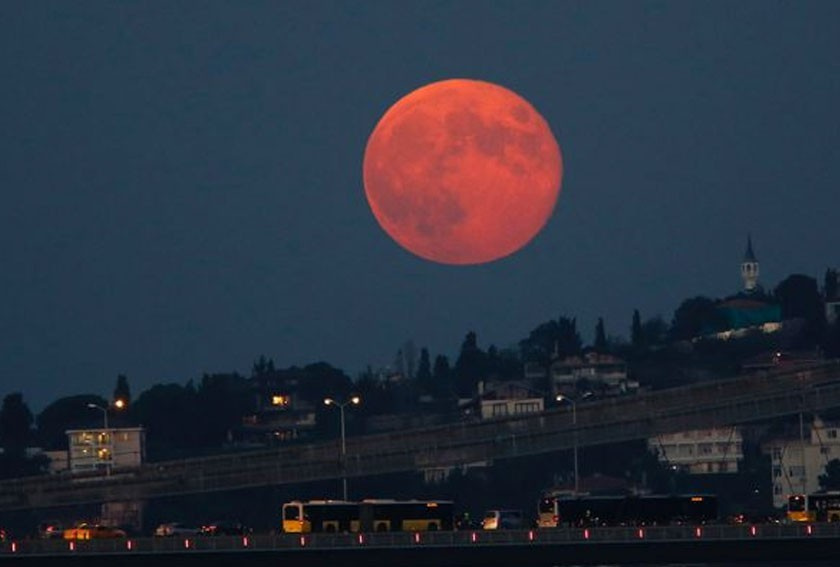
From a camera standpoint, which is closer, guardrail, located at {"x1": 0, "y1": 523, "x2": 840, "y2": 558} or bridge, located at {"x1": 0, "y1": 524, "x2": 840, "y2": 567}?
bridge, located at {"x1": 0, "y1": 524, "x2": 840, "y2": 567}

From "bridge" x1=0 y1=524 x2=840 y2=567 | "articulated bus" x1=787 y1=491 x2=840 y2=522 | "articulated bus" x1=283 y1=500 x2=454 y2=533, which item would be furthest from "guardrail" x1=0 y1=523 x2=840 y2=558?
"articulated bus" x1=787 y1=491 x2=840 y2=522

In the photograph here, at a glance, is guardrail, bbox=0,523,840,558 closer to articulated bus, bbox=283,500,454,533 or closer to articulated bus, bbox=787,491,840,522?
articulated bus, bbox=283,500,454,533

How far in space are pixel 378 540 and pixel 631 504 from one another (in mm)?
30891

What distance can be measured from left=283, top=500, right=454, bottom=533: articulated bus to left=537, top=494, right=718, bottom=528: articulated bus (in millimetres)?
8097

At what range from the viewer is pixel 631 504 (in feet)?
646

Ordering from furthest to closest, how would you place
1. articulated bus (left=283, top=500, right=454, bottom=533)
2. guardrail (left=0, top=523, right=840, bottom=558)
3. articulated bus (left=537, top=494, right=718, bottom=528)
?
articulated bus (left=537, top=494, right=718, bottom=528) → articulated bus (left=283, top=500, right=454, bottom=533) → guardrail (left=0, top=523, right=840, bottom=558)

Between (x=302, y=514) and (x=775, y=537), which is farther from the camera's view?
(x=302, y=514)

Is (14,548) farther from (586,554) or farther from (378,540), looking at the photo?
(586,554)

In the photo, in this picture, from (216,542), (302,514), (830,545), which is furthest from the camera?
(302,514)

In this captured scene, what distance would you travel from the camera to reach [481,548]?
171 m

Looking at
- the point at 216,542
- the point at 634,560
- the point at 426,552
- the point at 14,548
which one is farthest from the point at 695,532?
the point at 14,548

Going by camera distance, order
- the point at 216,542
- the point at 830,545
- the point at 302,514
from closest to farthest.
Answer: the point at 830,545, the point at 216,542, the point at 302,514

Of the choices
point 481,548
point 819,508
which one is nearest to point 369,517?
point 481,548

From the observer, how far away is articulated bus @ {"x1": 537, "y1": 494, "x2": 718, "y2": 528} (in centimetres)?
19475
